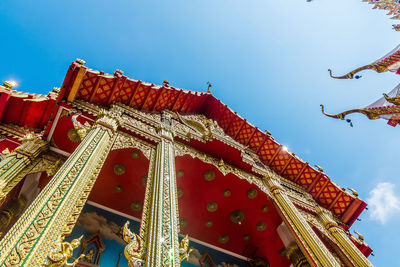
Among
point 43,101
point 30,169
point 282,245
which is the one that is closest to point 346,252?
point 282,245

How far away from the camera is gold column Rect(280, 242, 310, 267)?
6574 millimetres

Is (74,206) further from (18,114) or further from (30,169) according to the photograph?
(18,114)

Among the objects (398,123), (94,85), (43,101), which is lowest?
(43,101)

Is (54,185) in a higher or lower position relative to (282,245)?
higher

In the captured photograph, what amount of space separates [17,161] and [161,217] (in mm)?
3284

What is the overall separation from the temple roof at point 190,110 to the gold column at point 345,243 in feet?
5.01

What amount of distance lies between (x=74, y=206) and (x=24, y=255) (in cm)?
81

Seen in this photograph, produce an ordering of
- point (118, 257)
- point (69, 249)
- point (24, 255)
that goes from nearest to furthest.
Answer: point (24, 255)
point (69, 249)
point (118, 257)

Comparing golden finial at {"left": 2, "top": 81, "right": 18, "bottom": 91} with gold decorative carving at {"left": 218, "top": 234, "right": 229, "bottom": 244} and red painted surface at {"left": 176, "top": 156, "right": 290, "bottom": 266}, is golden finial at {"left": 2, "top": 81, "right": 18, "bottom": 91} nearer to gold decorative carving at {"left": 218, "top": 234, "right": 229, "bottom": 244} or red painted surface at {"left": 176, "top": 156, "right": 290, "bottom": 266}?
red painted surface at {"left": 176, "top": 156, "right": 290, "bottom": 266}

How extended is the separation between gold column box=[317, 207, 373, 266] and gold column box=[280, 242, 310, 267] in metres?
1.00

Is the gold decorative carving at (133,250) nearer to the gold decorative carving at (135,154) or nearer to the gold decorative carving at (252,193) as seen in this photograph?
the gold decorative carving at (135,154)

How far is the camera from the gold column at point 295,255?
259 inches

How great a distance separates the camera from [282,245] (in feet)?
24.6

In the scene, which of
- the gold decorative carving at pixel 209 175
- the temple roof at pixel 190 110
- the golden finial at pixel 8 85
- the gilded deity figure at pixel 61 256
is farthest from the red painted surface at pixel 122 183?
the gilded deity figure at pixel 61 256
